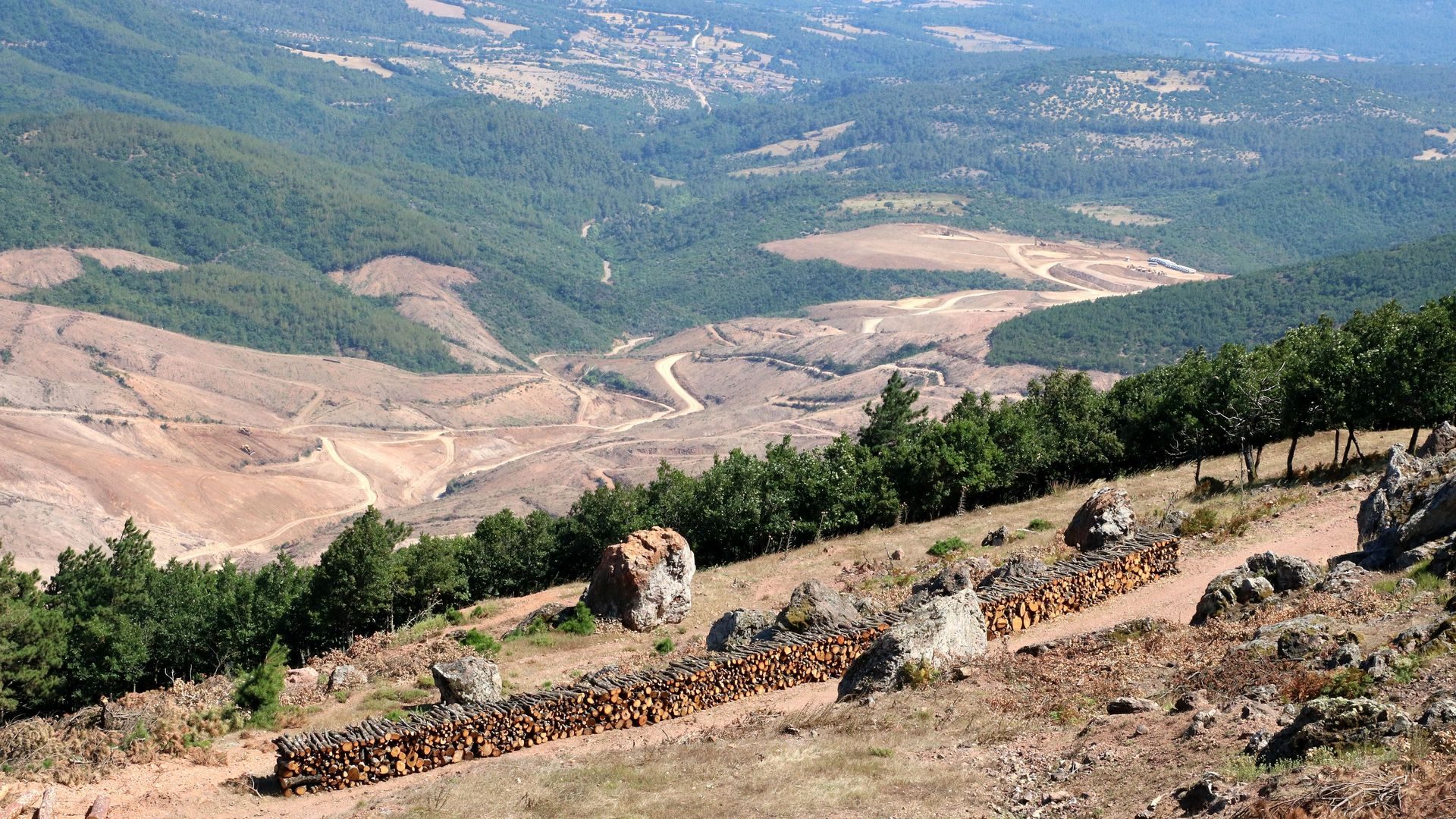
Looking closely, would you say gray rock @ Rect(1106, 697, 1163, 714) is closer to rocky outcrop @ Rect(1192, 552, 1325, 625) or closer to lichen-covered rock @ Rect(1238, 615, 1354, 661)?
lichen-covered rock @ Rect(1238, 615, 1354, 661)

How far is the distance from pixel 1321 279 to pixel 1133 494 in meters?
140

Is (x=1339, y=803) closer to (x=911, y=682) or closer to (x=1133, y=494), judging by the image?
(x=911, y=682)

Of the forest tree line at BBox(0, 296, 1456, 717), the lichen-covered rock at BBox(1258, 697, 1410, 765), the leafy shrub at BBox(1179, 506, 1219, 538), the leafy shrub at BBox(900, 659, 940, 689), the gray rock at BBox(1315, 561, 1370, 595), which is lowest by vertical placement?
the forest tree line at BBox(0, 296, 1456, 717)

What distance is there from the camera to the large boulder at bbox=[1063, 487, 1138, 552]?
123 ft

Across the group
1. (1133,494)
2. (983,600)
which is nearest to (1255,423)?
(1133,494)

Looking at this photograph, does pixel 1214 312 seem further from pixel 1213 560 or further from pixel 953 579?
pixel 953 579

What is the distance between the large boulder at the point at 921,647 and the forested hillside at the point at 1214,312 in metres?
137

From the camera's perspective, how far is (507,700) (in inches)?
1143

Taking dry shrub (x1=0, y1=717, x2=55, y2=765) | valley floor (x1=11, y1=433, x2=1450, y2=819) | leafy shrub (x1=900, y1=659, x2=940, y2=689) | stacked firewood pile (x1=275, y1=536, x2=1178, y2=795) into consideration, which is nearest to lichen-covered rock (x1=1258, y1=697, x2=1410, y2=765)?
valley floor (x1=11, y1=433, x2=1450, y2=819)

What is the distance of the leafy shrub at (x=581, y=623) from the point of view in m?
38.8

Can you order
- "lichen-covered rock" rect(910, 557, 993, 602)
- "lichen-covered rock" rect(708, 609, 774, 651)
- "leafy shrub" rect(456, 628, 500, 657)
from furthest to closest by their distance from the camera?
1. "leafy shrub" rect(456, 628, 500, 657)
2. "lichen-covered rock" rect(910, 557, 993, 602)
3. "lichen-covered rock" rect(708, 609, 774, 651)

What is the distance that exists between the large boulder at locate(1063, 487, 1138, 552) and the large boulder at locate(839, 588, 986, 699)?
9.11 meters

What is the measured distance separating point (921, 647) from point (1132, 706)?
554cm

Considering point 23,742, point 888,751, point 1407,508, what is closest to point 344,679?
point 23,742
